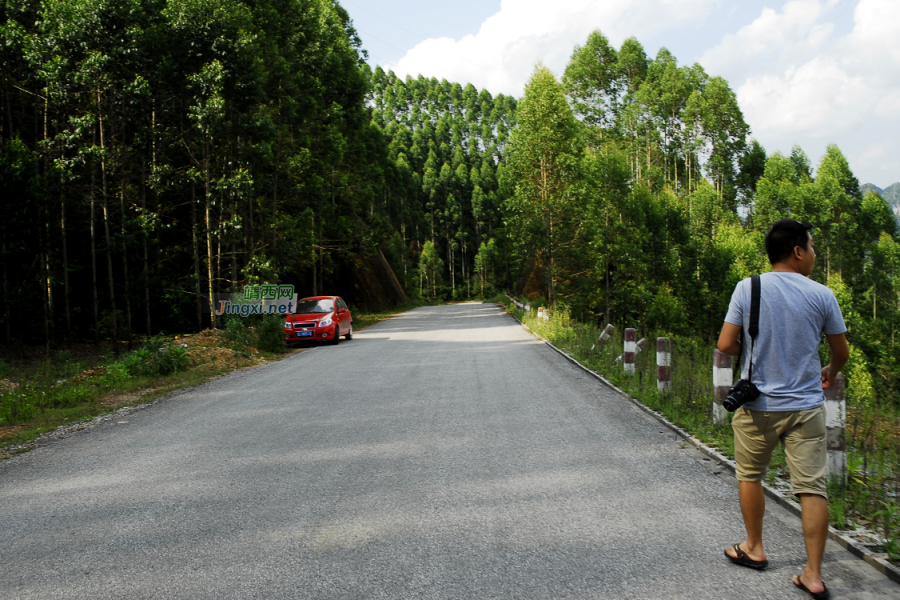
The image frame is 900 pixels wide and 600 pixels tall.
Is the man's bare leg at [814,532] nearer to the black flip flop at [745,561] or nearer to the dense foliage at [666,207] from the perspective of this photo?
the black flip flop at [745,561]

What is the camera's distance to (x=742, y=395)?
3.36 metres

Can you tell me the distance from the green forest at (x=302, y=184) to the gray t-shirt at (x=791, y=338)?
1355cm

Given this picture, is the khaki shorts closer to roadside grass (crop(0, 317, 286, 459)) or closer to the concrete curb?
the concrete curb

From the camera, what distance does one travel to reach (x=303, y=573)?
11.2 ft

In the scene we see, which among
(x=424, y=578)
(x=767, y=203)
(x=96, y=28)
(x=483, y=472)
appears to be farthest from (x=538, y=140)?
(x=767, y=203)

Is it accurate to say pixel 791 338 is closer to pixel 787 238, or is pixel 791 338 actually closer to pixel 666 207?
pixel 787 238

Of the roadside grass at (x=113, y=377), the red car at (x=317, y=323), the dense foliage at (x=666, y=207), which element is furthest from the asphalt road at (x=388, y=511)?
the dense foliage at (x=666, y=207)

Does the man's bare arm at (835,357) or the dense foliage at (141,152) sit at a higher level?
the dense foliage at (141,152)

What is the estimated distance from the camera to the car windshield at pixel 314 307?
2091cm

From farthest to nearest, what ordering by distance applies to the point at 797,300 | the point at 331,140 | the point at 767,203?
the point at 767,203
the point at 331,140
the point at 797,300

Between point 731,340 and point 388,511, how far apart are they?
2630 mm

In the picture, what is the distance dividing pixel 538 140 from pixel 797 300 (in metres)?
27.5

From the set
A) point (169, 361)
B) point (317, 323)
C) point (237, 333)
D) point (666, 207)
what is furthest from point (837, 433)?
point (666, 207)

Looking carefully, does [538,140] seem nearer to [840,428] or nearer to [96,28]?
[96,28]
